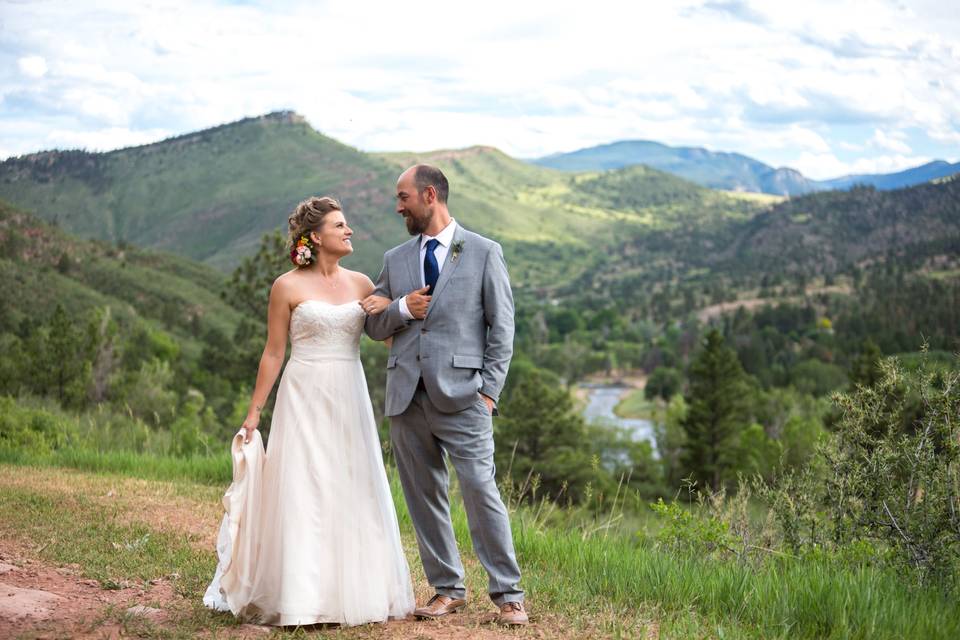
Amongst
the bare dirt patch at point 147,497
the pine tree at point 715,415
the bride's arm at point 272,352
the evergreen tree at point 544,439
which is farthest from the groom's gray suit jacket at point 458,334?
the pine tree at point 715,415

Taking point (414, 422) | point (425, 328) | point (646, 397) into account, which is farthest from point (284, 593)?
point (646, 397)

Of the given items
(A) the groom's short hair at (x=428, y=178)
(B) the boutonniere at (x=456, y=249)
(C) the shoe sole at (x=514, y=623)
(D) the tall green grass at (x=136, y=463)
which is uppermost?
(A) the groom's short hair at (x=428, y=178)

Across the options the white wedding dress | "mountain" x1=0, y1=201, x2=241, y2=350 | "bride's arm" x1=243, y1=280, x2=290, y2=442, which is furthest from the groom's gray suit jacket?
"mountain" x1=0, y1=201, x2=241, y2=350

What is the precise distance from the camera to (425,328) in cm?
504

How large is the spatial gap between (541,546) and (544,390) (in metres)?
47.1

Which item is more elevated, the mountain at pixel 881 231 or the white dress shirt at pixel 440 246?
the mountain at pixel 881 231

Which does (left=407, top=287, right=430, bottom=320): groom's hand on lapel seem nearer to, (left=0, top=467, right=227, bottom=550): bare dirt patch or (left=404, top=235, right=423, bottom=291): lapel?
A: (left=404, top=235, right=423, bottom=291): lapel

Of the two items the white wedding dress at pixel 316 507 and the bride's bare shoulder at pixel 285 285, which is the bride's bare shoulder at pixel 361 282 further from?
the bride's bare shoulder at pixel 285 285

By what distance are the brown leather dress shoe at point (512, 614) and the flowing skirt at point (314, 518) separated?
60cm

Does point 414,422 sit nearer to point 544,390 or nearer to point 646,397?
point 544,390

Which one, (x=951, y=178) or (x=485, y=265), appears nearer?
(x=485, y=265)

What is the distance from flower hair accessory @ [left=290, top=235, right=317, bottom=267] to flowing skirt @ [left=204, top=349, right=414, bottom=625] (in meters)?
0.52

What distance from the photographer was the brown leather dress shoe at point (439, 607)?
5.18 meters

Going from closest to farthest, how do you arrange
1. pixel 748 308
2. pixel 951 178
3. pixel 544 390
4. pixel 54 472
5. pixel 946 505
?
pixel 946 505 → pixel 54 472 → pixel 544 390 → pixel 748 308 → pixel 951 178
